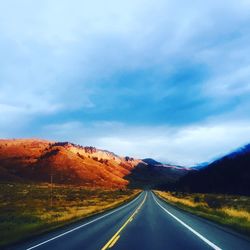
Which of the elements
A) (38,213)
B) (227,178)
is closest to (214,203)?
(38,213)

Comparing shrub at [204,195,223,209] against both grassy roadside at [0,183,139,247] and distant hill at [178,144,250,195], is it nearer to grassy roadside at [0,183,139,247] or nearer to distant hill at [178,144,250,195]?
grassy roadside at [0,183,139,247]

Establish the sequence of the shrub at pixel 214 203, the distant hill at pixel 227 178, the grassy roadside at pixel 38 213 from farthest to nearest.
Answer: the distant hill at pixel 227 178 < the shrub at pixel 214 203 < the grassy roadside at pixel 38 213

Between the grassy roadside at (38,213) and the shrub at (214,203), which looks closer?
the grassy roadside at (38,213)

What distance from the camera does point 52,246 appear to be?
14.3 meters

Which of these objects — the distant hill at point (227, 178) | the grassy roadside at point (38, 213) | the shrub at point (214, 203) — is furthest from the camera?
the distant hill at point (227, 178)

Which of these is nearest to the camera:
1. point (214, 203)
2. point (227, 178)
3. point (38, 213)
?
point (38, 213)

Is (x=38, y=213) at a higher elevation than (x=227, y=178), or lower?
lower

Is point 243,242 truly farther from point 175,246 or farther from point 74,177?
point 74,177

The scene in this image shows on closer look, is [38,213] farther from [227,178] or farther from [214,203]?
[227,178]

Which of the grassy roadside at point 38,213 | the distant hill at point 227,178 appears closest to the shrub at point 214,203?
the grassy roadside at point 38,213

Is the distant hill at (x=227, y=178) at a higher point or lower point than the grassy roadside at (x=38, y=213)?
higher

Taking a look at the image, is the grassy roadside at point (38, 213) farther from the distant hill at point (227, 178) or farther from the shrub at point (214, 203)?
the distant hill at point (227, 178)

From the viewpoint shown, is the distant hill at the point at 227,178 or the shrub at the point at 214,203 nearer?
the shrub at the point at 214,203

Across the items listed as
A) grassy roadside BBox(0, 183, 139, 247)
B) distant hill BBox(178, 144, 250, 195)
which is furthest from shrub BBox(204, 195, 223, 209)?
distant hill BBox(178, 144, 250, 195)
